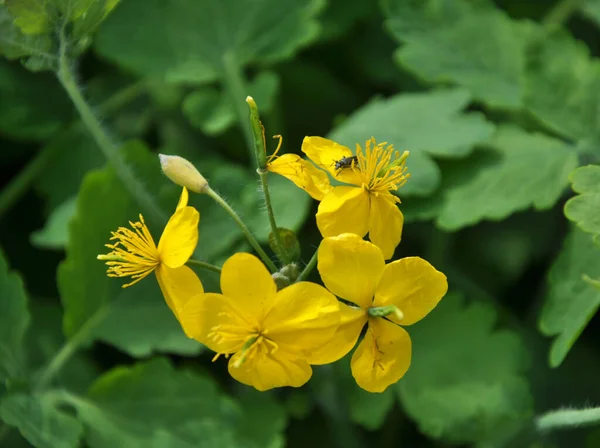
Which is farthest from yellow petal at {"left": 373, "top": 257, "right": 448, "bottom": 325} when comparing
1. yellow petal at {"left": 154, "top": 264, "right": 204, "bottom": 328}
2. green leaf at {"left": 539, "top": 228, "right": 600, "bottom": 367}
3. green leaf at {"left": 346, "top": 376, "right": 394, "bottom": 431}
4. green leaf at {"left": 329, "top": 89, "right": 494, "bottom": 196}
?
green leaf at {"left": 346, "top": 376, "right": 394, "bottom": 431}

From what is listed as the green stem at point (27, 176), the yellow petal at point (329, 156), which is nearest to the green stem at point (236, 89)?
the green stem at point (27, 176)

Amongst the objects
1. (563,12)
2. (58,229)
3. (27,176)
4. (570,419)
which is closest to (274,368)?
(570,419)

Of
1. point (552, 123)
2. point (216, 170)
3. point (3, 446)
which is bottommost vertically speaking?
point (3, 446)

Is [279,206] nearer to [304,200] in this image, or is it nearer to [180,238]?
[304,200]

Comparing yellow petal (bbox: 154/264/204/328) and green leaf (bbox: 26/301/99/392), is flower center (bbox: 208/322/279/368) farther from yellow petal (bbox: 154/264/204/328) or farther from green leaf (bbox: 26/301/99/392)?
green leaf (bbox: 26/301/99/392)

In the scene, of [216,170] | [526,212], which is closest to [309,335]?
[216,170]

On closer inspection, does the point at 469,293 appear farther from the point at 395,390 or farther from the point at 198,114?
the point at 198,114
